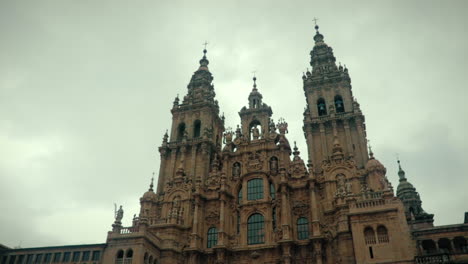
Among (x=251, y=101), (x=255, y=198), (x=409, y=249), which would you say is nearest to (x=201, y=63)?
(x=251, y=101)

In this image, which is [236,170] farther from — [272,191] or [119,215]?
[119,215]

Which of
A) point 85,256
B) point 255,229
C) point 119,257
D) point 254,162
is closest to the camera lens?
point 119,257

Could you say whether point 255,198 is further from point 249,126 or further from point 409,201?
point 409,201

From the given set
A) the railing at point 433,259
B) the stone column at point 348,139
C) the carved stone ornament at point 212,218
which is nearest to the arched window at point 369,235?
the railing at point 433,259

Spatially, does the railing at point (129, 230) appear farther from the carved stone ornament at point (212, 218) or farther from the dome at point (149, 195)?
the carved stone ornament at point (212, 218)

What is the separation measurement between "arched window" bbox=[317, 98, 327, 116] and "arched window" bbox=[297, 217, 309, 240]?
14.1m

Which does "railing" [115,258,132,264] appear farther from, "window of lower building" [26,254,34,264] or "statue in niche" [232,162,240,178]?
"statue in niche" [232,162,240,178]

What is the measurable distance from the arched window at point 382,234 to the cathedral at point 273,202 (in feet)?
0.30

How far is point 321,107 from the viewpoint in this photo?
4969 centimetres

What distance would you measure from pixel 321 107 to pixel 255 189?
44.0ft

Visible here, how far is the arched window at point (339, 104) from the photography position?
160ft

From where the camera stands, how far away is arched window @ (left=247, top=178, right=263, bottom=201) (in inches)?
1751

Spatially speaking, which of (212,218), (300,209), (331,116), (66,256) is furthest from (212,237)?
(331,116)

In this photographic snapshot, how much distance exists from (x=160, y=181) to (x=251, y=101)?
52.6 ft
